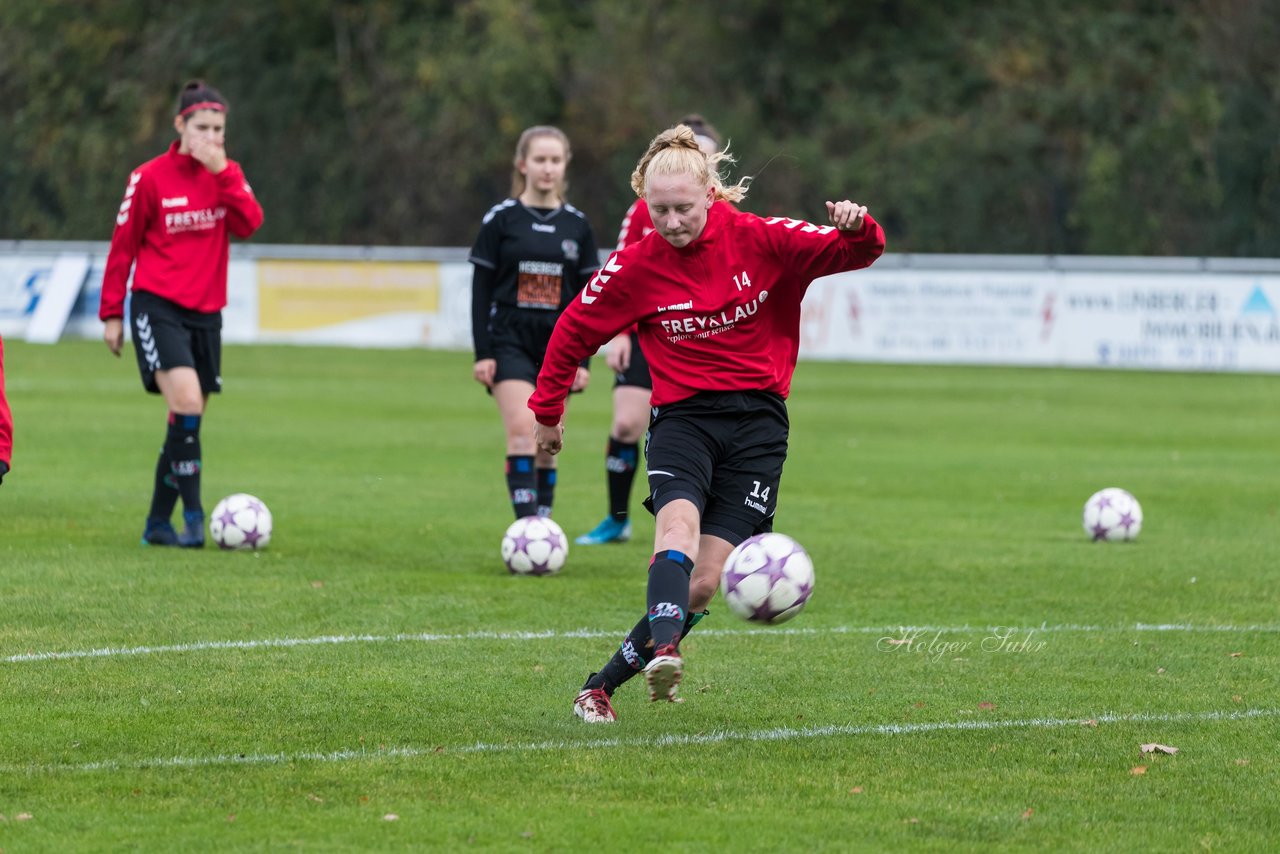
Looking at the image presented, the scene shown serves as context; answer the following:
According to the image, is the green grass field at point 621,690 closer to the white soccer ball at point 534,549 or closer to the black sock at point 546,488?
the white soccer ball at point 534,549

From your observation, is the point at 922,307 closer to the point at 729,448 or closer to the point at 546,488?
the point at 546,488

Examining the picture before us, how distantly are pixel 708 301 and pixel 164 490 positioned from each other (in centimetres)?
519

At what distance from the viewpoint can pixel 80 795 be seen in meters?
5.34

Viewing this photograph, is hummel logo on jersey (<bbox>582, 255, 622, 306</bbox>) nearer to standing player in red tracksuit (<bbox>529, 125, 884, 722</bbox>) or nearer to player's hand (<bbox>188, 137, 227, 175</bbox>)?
standing player in red tracksuit (<bbox>529, 125, 884, 722</bbox>)

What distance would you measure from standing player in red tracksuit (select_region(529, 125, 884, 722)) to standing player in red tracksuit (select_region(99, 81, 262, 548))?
448cm

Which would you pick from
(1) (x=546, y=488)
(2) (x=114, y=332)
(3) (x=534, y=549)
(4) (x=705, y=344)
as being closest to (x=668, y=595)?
(4) (x=705, y=344)

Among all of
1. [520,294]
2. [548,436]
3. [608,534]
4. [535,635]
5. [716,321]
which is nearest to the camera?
[716,321]

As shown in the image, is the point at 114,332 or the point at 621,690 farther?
the point at 114,332

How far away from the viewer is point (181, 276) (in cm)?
1064

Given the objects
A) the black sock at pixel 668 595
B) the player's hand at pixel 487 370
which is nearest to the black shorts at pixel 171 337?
the player's hand at pixel 487 370

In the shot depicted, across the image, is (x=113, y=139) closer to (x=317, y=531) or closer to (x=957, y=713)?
(x=317, y=531)

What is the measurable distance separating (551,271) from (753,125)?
3644 centimetres

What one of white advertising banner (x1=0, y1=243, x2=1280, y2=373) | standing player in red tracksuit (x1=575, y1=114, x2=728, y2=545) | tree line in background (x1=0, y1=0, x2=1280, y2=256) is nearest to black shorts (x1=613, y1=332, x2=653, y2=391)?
standing player in red tracksuit (x1=575, y1=114, x2=728, y2=545)

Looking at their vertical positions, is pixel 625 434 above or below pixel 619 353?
below
